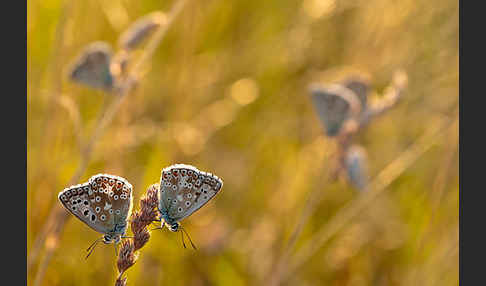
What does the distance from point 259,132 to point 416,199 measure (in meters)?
0.88

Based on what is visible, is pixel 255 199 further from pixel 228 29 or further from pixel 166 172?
pixel 166 172

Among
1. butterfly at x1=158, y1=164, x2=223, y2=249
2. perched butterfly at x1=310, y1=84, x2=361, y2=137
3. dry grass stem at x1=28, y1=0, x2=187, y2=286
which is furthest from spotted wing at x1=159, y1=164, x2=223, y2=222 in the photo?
perched butterfly at x1=310, y1=84, x2=361, y2=137

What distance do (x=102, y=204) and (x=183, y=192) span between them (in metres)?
0.15

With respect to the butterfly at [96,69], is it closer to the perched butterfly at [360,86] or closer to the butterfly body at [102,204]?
the butterfly body at [102,204]

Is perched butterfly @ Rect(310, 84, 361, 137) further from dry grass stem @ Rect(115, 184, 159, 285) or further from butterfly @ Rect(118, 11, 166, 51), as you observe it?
dry grass stem @ Rect(115, 184, 159, 285)

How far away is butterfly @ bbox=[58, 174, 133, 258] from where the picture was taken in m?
0.90

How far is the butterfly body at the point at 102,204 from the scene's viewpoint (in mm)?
896

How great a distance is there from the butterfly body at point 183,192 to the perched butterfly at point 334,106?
76 cm

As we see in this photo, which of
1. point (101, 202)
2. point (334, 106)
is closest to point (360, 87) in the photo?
point (334, 106)

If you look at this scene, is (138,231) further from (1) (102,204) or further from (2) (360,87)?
(2) (360,87)

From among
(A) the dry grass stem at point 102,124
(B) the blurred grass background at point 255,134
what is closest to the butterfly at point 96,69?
(A) the dry grass stem at point 102,124

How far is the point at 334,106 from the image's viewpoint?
1693mm

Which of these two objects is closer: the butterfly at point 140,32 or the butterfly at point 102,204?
the butterfly at point 102,204

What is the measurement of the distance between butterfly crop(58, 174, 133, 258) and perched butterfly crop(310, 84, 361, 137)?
0.89 meters
